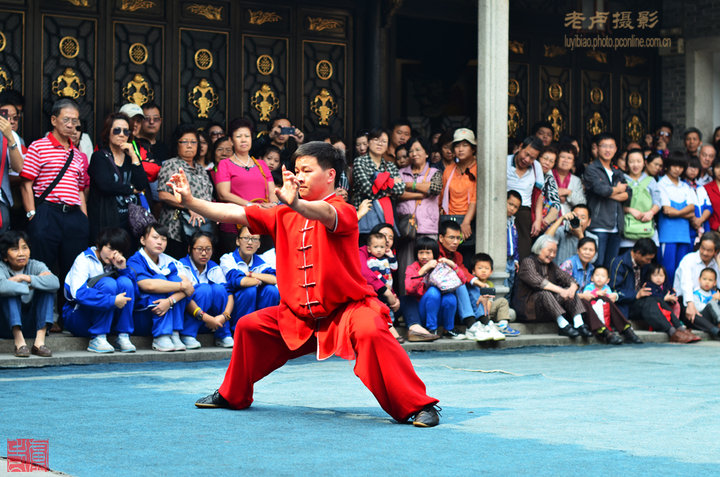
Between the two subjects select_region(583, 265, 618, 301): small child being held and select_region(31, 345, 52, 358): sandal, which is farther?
select_region(583, 265, 618, 301): small child being held

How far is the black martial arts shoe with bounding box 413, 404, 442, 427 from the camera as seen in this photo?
5602 mm

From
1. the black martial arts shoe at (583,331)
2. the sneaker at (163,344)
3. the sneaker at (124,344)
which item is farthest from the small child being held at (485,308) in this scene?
the sneaker at (124,344)

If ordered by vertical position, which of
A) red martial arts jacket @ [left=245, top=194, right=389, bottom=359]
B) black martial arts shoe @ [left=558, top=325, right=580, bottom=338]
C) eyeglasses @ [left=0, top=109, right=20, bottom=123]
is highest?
eyeglasses @ [left=0, top=109, right=20, bottom=123]

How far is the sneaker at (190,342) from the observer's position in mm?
9336

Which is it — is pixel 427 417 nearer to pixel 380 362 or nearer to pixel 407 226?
pixel 380 362

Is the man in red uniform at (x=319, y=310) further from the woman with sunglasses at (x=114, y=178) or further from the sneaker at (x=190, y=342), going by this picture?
the woman with sunglasses at (x=114, y=178)

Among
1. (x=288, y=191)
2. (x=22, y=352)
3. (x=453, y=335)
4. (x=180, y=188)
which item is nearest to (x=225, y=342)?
(x=22, y=352)

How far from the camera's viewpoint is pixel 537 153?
11586 millimetres

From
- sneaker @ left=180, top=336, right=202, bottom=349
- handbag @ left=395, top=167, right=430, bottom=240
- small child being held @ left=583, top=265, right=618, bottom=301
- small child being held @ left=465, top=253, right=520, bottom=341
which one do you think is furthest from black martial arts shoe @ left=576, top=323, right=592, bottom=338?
sneaker @ left=180, top=336, right=202, bottom=349

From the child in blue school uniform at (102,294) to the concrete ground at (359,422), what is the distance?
0.52 meters

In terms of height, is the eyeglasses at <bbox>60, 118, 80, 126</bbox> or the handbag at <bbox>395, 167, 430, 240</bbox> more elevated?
the eyeglasses at <bbox>60, 118, 80, 126</bbox>

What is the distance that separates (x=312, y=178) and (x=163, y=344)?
3731 millimetres

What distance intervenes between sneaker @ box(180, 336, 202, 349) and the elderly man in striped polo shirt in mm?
1122

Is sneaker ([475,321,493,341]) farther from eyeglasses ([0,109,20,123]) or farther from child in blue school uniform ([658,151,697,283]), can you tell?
eyeglasses ([0,109,20,123])
